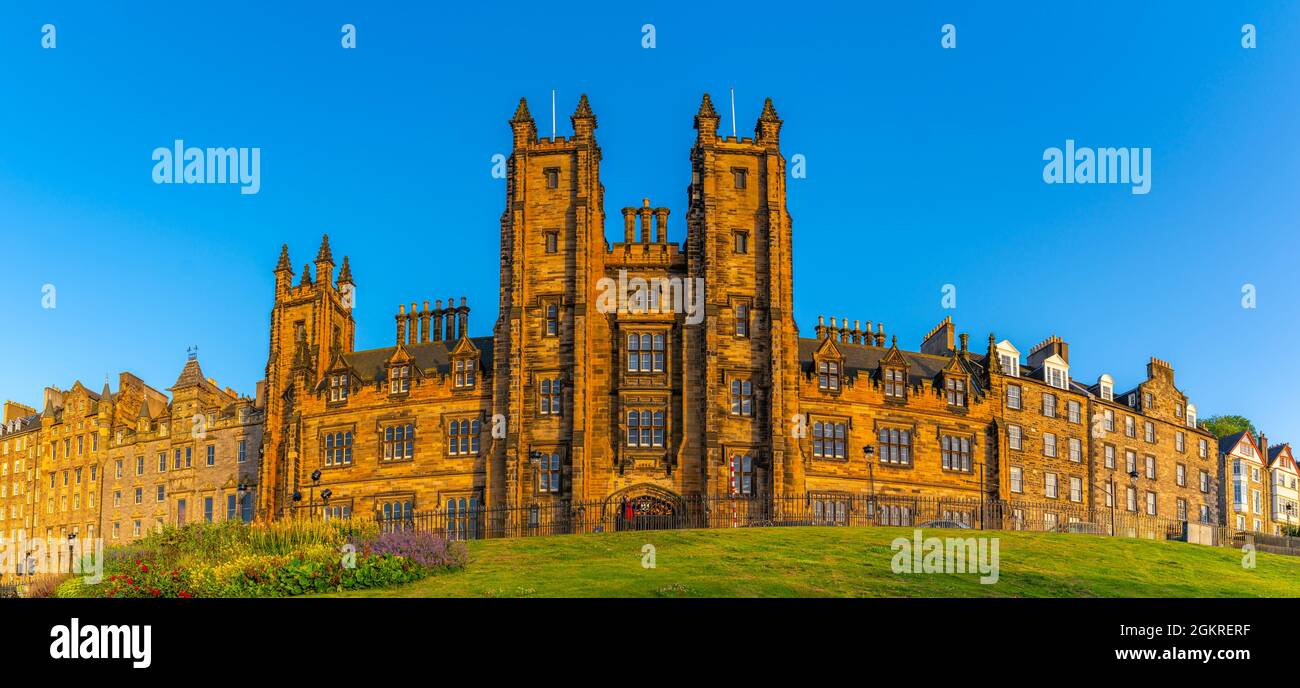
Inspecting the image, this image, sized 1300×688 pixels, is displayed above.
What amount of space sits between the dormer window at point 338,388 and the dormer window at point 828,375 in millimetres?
24730

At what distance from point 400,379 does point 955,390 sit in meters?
29.3

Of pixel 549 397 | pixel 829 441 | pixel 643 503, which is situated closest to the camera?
pixel 643 503

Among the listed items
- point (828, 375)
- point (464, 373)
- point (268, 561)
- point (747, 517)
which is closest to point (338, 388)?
point (464, 373)

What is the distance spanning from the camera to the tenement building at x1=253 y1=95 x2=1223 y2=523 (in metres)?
67.3

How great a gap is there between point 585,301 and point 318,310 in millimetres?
18530

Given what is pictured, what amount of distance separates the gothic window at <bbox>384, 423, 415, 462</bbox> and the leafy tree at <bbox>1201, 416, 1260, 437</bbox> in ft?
230

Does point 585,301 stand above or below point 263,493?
above

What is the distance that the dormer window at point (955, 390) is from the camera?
75.9m

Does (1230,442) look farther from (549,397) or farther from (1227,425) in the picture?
(549,397)

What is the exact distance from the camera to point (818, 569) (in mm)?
42625

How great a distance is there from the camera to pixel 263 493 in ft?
243

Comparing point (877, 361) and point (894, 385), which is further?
point (877, 361)
